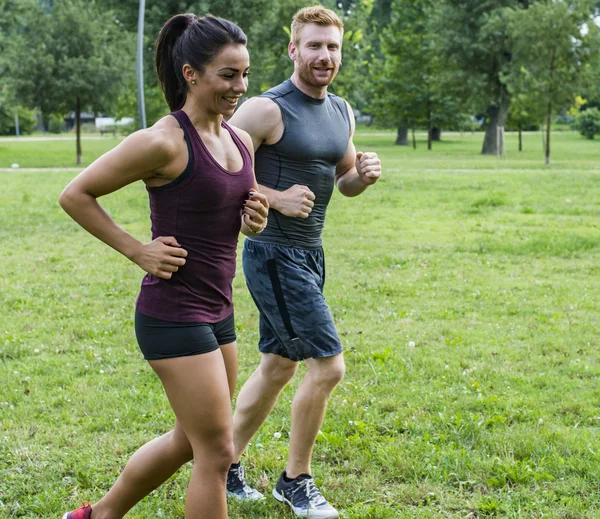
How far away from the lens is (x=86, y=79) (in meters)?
31.6

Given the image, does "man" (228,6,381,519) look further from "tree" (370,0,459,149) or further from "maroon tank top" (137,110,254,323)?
"tree" (370,0,459,149)

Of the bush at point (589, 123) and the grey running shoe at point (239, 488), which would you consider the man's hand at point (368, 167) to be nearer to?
the grey running shoe at point (239, 488)

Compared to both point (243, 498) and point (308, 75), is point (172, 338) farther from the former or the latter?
point (308, 75)

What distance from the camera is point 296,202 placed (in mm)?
3803

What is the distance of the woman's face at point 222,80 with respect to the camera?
301 centimetres

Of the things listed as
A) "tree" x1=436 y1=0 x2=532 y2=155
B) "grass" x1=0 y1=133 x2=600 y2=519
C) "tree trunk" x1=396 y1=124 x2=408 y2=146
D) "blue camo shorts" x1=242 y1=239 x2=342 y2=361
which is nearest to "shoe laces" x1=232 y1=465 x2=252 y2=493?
"grass" x1=0 y1=133 x2=600 y2=519

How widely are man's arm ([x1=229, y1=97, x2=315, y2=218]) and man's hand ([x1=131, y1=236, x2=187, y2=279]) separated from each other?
2.97 ft

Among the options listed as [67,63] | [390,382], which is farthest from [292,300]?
[67,63]

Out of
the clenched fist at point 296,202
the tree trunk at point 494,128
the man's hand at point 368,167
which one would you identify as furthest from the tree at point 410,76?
the clenched fist at point 296,202

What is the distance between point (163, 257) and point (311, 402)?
4.14 ft

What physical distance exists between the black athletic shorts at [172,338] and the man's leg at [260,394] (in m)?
1.09

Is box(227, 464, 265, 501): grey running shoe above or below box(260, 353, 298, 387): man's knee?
below

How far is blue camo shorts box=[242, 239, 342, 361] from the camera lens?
3850mm

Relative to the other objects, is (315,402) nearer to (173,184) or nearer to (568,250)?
(173,184)
